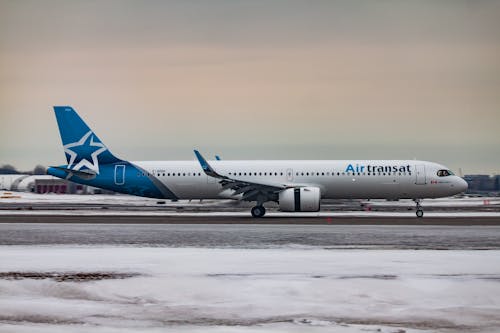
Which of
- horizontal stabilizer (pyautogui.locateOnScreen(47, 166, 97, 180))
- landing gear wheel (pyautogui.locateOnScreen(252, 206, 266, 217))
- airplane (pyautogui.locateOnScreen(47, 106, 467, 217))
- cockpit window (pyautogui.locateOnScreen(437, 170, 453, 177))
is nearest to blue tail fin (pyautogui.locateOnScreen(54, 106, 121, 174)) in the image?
airplane (pyautogui.locateOnScreen(47, 106, 467, 217))

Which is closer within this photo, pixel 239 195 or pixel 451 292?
pixel 451 292

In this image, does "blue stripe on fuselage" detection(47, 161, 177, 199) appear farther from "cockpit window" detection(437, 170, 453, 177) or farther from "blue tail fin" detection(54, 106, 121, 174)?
"cockpit window" detection(437, 170, 453, 177)

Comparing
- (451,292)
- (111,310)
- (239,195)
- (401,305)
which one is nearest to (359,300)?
(401,305)

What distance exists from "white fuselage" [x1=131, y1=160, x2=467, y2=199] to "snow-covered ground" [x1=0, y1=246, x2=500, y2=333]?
21376 mm

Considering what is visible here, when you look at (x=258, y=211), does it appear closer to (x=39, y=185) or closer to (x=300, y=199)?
(x=300, y=199)

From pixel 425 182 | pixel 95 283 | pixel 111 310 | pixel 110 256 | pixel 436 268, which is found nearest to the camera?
pixel 111 310

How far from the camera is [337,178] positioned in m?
40.9

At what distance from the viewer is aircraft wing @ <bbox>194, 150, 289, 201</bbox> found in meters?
38.6

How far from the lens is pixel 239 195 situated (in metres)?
41.3

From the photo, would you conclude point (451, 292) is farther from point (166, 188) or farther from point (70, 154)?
point (70, 154)

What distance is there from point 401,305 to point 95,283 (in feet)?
20.1

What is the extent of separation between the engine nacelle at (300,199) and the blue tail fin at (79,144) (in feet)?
36.4

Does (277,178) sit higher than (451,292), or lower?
higher

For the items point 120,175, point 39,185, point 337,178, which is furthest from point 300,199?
point 39,185
